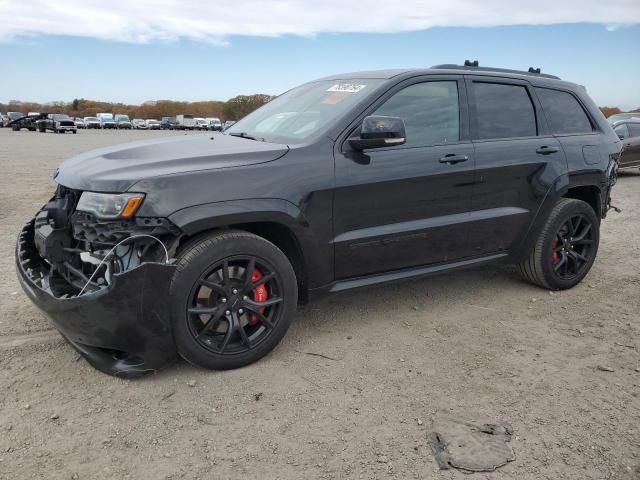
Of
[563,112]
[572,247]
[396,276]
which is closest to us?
[396,276]

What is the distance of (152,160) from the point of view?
3180mm

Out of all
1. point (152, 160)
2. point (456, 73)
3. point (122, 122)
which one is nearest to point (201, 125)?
point (122, 122)

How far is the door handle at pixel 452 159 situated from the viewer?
3887 millimetres

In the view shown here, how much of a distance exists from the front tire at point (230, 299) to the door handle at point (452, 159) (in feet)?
4.57

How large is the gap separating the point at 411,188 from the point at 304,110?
99cm

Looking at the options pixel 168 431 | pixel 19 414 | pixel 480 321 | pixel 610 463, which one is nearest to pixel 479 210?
pixel 480 321

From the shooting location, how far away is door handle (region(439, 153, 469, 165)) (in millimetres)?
3887

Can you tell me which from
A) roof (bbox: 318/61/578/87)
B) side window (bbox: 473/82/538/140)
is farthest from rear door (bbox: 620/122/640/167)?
side window (bbox: 473/82/538/140)

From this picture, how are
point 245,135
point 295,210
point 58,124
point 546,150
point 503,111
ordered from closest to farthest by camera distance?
point 295,210
point 245,135
point 503,111
point 546,150
point 58,124

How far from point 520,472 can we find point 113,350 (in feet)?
7.35

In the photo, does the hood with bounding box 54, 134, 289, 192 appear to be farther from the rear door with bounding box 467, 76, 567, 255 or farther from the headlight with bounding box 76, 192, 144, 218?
the rear door with bounding box 467, 76, 567, 255

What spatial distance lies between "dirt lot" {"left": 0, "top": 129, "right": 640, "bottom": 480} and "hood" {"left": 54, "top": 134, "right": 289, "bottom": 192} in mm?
1121

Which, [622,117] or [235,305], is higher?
Answer: [622,117]

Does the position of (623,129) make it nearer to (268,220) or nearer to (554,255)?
(554,255)
